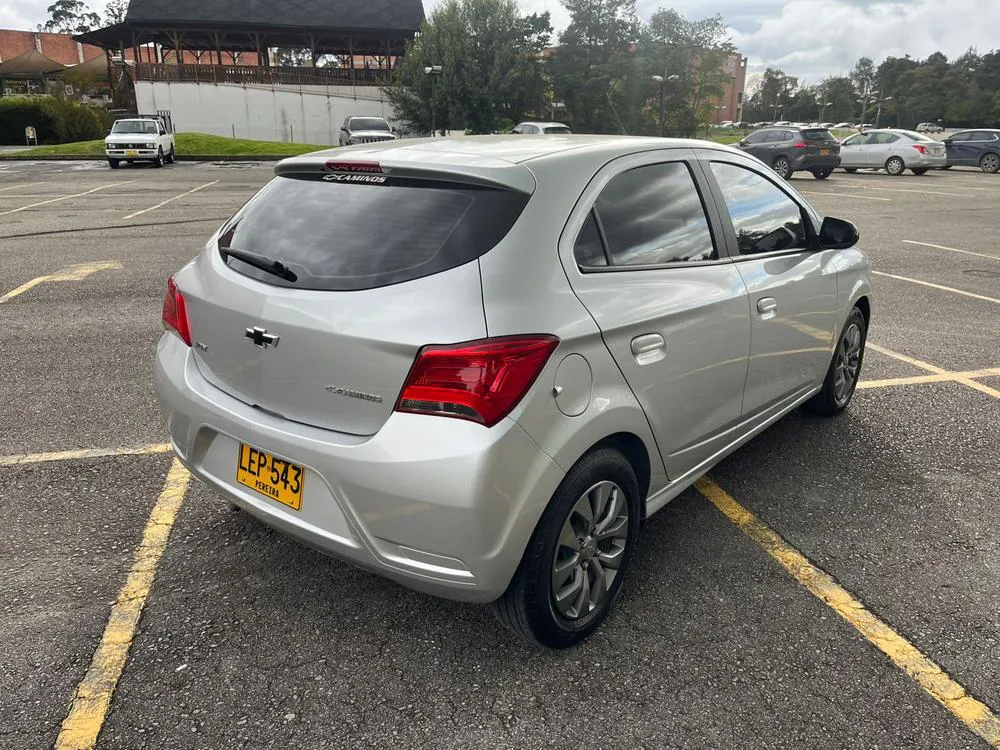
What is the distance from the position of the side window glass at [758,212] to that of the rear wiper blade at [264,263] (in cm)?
188

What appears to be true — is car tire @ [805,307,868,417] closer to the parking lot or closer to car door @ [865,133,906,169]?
the parking lot

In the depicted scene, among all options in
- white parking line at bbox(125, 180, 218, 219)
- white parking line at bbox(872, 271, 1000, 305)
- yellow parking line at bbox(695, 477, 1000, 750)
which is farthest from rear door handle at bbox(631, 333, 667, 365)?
white parking line at bbox(125, 180, 218, 219)

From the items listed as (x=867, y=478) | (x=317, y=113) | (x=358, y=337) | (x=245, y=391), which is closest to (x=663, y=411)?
(x=358, y=337)

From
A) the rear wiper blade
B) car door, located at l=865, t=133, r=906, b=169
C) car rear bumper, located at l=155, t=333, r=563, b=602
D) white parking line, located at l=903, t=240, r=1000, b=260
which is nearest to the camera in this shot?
car rear bumper, located at l=155, t=333, r=563, b=602

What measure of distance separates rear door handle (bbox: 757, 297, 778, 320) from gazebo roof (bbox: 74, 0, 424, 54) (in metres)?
51.6

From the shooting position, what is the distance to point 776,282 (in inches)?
137

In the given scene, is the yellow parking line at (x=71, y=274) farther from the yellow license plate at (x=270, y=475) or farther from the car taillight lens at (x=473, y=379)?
the car taillight lens at (x=473, y=379)

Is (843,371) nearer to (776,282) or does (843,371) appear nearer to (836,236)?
(836,236)

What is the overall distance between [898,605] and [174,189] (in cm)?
2038

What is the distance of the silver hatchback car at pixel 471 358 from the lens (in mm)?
2174

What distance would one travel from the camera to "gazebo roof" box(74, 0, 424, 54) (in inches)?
1880

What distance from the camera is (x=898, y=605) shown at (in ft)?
9.36

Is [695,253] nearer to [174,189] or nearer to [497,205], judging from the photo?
[497,205]

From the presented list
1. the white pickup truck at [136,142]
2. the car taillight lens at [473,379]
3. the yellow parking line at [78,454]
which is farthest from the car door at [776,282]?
the white pickup truck at [136,142]
